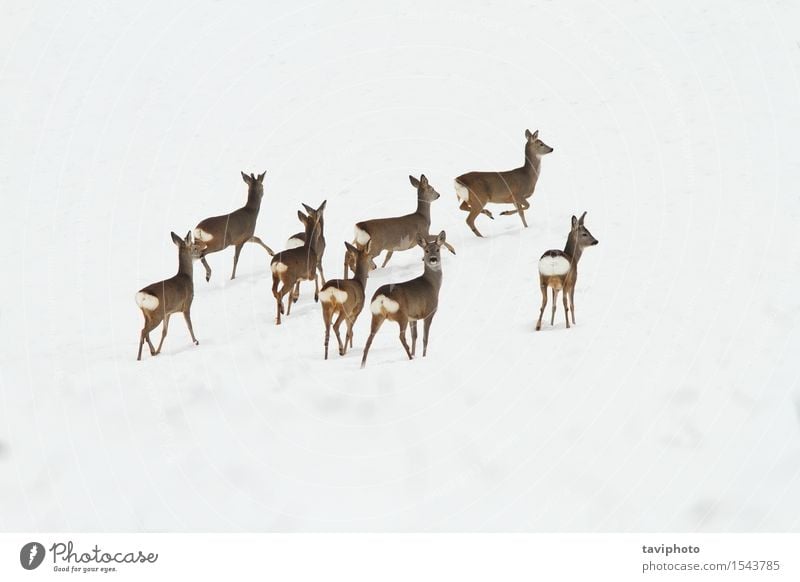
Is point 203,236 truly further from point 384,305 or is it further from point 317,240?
point 384,305

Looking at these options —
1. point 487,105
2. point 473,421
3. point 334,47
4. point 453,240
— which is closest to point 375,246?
point 453,240

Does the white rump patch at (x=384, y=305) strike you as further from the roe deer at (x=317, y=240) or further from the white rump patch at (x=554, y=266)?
the roe deer at (x=317, y=240)

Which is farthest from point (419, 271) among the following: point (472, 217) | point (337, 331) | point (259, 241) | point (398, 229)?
point (259, 241)

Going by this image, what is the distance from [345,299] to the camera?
13.7m

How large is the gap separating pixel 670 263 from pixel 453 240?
2.89 metres

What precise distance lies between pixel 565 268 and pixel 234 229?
4802 millimetres

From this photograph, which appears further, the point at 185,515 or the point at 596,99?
the point at 596,99

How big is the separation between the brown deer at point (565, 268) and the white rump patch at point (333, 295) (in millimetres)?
2248

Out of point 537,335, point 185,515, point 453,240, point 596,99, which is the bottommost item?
point 185,515

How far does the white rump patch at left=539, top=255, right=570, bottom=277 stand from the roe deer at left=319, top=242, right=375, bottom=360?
201 cm

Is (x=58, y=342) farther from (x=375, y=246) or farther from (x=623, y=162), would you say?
(x=623, y=162)

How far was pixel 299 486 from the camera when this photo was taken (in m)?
13.1

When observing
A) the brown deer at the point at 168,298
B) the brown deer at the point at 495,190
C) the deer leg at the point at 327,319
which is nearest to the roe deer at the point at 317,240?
the brown deer at the point at 168,298

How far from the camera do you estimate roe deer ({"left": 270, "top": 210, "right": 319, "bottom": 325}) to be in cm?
1481
